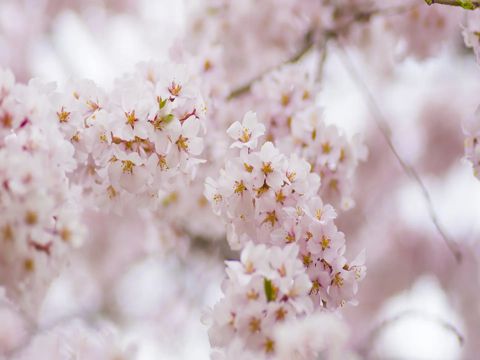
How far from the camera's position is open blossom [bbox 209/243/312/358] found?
3.09ft

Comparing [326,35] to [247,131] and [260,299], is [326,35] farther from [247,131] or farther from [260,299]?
[260,299]

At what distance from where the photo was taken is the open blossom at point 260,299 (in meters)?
0.94

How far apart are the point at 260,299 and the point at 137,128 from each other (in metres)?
0.30

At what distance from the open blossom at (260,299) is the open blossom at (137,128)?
21 centimetres

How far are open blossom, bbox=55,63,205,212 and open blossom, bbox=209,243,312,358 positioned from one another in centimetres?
21

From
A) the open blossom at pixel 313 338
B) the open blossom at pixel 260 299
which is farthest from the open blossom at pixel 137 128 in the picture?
the open blossom at pixel 313 338

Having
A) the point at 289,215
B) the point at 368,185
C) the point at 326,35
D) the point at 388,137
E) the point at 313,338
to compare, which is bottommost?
the point at 313,338

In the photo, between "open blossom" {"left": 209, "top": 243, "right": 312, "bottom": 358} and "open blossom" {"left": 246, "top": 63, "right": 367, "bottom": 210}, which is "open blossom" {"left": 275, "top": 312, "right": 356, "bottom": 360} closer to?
"open blossom" {"left": 209, "top": 243, "right": 312, "bottom": 358}

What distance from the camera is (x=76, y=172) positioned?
115 centimetres

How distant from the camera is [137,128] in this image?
1054 millimetres

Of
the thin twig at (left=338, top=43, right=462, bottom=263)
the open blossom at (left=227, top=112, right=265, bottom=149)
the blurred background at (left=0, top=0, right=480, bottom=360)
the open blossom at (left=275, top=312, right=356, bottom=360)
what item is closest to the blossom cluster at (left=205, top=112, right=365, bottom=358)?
the open blossom at (left=227, top=112, right=265, bottom=149)

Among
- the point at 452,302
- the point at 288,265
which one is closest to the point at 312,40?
the point at 288,265

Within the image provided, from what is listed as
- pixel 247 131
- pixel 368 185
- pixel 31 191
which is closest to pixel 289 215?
pixel 247 131

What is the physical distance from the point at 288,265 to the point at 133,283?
1843 millimetres
